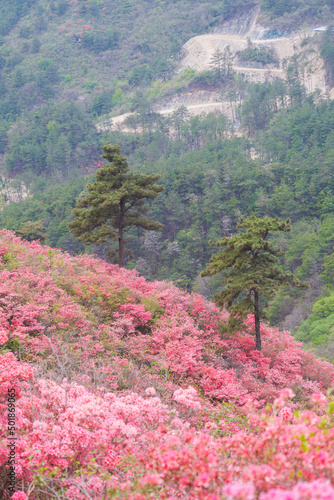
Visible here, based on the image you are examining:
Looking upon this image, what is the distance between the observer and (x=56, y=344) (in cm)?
791

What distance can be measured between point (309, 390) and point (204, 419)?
4.68m

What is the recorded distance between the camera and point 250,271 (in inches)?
431

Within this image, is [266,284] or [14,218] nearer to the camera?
[266,284]

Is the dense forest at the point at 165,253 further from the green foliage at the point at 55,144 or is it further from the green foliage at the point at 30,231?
the green foliage at the point at 55,144

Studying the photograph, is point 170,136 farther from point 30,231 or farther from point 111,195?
point 111,195

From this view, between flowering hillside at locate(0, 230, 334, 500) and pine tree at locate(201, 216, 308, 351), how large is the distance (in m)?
1.01

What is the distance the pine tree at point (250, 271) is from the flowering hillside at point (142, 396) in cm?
101

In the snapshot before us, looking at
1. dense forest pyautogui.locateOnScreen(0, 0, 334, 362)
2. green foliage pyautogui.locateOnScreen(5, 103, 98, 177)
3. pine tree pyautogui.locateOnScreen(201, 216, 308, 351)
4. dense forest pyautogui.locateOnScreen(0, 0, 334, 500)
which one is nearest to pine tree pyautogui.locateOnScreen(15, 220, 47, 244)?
dense forest pyautogui.locateOnScreen(0, 0, 334, 500)

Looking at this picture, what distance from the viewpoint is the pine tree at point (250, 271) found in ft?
34.9

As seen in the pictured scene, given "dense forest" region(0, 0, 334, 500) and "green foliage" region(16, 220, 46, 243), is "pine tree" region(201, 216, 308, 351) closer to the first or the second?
"dense forest" region(0, 0, 334, 500)

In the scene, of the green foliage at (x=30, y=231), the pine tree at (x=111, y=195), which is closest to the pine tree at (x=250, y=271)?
the pine tree at (x=111, y=195)

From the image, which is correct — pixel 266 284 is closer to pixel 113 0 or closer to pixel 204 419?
pixel 204 419

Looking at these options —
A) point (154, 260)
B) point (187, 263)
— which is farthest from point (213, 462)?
point (154, 260)

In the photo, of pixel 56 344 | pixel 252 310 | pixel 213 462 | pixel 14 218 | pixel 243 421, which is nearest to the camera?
pixel 213 462
